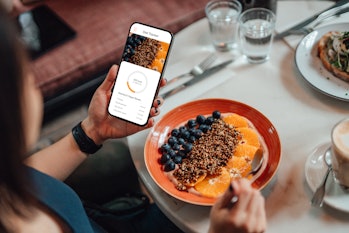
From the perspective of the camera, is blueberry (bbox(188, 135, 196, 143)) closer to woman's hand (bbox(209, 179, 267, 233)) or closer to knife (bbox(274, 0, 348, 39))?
woman's hand (bbox(209, 179, 267, 233))

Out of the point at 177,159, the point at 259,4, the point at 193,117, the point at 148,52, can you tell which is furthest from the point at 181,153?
the point at 259,4

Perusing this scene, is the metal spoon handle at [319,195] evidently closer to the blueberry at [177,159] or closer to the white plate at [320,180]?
the white plate at [320,180]

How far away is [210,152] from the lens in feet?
3.29

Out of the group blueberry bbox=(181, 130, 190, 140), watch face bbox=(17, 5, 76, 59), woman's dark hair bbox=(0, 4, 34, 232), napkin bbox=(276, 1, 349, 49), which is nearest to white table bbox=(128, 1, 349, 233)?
napkin bbox=(276, 1, 349, 49)

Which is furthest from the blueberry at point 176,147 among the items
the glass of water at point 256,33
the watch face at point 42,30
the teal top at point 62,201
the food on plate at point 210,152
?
the watch face at point 42,30

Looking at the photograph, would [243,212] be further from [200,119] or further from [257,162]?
[200,119]

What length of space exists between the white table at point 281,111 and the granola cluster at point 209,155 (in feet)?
0.19

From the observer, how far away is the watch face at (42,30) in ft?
5.42

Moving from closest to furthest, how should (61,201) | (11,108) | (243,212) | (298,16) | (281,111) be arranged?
(11,108)
(243,212)
(61,201)
(281,111)
(298,16)

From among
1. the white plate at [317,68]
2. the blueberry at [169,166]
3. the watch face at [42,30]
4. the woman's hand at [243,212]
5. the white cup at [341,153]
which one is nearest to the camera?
the woman's hand at [243,212]

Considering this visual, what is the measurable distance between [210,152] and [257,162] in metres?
0.10

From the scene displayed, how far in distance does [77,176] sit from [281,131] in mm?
547

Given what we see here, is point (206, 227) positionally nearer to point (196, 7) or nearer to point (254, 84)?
point (254, 84)

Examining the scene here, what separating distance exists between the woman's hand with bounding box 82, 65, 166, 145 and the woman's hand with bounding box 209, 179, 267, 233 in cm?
35
